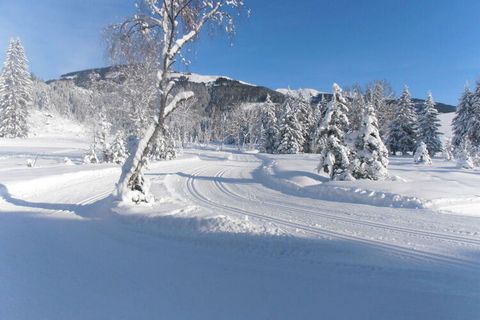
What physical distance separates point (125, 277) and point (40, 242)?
3.00 meters

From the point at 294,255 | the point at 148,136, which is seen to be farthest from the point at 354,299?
the point at 148,136

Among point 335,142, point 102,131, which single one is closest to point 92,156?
point 102,131

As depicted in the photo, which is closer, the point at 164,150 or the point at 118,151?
the point at 118,151

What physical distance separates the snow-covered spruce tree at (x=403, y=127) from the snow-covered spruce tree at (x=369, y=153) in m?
33.7

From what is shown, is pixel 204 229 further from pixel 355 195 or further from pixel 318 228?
pixel 355 195

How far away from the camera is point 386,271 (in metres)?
5.77

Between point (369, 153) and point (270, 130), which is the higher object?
point (270, 130)

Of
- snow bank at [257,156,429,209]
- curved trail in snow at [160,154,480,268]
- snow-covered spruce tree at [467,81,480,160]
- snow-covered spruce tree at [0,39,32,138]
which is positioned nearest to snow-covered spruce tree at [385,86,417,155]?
snow-covered spruce tree at [467,81,480,160]

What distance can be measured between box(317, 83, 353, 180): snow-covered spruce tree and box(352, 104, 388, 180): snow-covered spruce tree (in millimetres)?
688

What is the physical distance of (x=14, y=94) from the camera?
56125 mm

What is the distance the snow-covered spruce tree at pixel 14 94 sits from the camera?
56.0 meters

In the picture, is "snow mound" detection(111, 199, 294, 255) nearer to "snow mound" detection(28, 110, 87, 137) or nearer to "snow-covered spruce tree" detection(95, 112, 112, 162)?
"snow-covered spruce tree" detection(95, 112, 112, 162)

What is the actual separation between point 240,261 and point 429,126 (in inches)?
1949

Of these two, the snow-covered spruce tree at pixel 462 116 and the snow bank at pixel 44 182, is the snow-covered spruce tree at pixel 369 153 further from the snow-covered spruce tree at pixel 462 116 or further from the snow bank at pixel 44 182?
the snow-covered spruce tree at pixel 462 116
